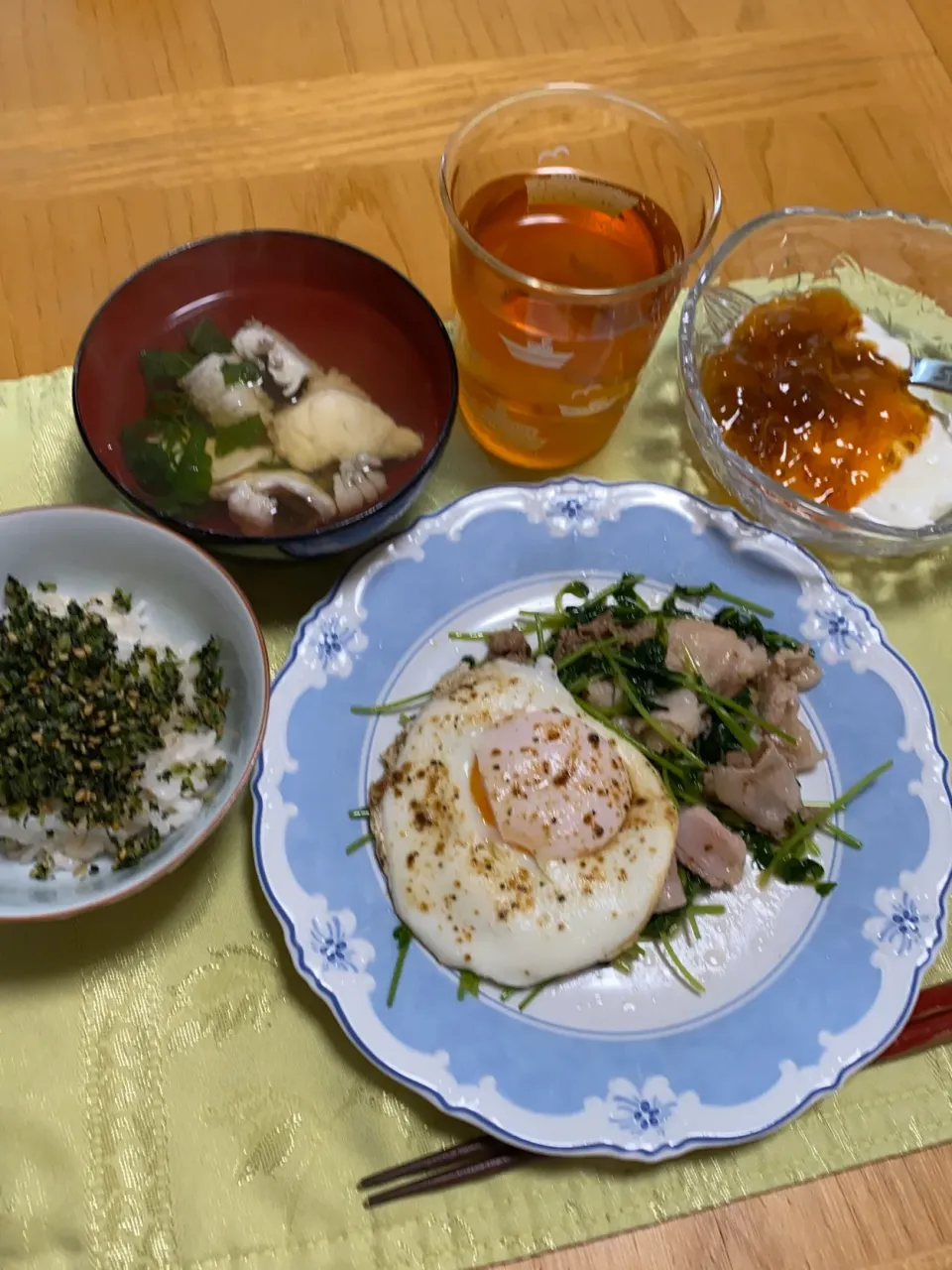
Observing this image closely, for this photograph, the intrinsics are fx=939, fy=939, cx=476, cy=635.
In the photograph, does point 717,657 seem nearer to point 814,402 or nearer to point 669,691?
point 669,691

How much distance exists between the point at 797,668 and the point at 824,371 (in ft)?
2.27

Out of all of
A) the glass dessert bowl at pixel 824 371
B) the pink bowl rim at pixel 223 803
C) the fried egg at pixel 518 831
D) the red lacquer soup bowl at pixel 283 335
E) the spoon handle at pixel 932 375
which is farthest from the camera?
the spoon handle at pixel 932 375

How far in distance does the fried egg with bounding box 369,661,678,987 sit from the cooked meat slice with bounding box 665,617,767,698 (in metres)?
0.19

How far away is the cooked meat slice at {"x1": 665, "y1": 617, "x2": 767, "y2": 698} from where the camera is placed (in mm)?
1650

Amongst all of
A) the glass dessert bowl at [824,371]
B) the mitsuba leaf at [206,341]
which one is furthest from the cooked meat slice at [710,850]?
the mitsuba leaf at [206,341]

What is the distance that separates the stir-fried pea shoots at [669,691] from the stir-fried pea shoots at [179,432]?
502mm

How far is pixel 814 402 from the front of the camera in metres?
1.92

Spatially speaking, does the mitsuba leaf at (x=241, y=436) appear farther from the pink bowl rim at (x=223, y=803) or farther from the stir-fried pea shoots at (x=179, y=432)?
the pink bowl rim at (x=223, y=803)

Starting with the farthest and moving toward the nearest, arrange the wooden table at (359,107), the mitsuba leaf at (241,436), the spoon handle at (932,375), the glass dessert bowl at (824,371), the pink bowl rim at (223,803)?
the wooden table at (359,107)
the spoon handle at (932,375)
the glass dessert bowl at (824,371)
the mitsuba leaf at (241,436)
the pink bowl rim at (223,803)

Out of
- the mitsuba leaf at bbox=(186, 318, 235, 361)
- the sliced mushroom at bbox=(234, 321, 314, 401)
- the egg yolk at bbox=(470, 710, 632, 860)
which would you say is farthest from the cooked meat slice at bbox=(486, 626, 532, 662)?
the mitsuba leaf at bbox=(186, 318, 235, 361)

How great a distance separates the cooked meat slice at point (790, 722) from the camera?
1622mm

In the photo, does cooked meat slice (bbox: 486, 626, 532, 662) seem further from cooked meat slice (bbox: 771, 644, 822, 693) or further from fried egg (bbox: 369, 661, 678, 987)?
cooked meat slice (bbox: 771, 644, 822, 693)

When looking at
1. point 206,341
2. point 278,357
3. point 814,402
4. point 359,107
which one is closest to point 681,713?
point 814,402

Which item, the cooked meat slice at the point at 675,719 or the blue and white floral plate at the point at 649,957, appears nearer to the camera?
the blue and white floral plate at the point at 649,957
